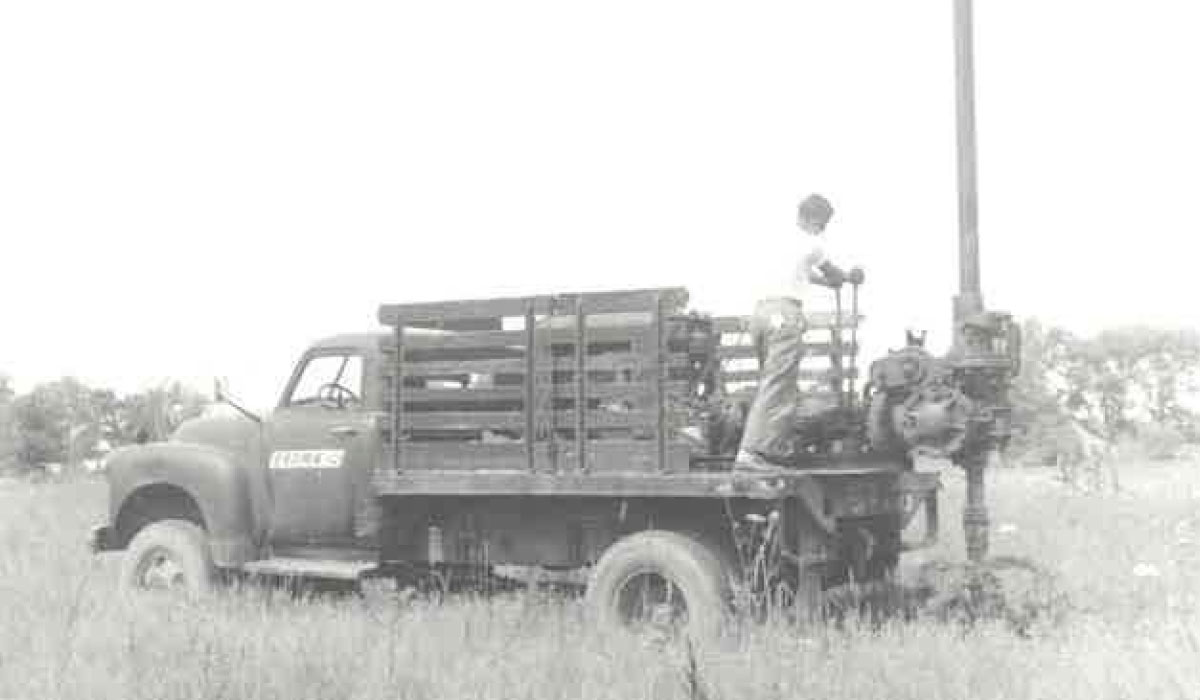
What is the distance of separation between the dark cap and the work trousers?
50 centimetres

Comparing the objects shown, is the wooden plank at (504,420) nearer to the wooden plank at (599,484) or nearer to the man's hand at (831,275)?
the wooden plank at (599,484)

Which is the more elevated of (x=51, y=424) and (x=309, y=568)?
(x=51, y=424)

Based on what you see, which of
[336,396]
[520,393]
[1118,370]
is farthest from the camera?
[1118,370]

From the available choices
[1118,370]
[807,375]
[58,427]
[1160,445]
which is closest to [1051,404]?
[1160,445]

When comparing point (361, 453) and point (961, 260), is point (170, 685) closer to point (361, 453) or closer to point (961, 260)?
point (361, 453)

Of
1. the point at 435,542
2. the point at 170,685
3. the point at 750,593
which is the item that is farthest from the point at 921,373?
the point at 170,685

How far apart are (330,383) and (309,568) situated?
4.34 ft

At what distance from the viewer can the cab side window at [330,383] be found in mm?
9688

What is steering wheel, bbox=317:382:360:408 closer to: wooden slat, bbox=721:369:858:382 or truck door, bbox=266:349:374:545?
truck door, bbox=266:349:374:545

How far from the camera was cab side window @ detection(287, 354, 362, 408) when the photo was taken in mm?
9688

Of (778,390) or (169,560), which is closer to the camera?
(778,390)

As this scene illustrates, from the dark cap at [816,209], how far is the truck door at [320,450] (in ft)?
10.0

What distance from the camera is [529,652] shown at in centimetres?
709

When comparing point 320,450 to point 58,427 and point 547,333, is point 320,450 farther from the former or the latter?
point 58,427
